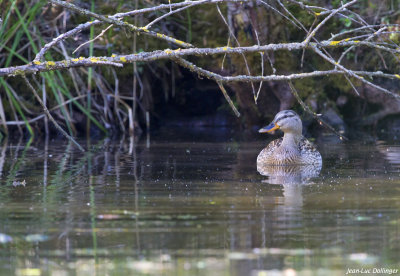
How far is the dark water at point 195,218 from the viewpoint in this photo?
4.42 m

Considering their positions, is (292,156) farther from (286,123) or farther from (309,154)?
(286,123)

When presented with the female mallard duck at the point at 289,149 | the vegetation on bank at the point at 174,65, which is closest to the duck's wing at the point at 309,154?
the female mallard duck at the point at 289,149

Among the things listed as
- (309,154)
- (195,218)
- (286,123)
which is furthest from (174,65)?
(195,218)

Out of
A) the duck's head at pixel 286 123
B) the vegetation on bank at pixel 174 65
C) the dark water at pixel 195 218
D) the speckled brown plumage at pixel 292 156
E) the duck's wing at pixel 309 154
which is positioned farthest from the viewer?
the vegetation on bank at pixel 174 65

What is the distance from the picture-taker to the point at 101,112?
14539 millimetres

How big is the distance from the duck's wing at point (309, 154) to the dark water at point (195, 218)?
188mm

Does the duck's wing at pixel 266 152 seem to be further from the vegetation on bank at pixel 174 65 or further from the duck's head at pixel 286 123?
the vegetation on bank at pixel 174 65

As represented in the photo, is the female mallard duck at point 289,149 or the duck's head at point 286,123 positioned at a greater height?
the duck's head at point 286,123

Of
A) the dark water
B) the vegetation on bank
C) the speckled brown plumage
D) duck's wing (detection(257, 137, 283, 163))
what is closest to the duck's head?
duck's wing (detection(257, 137, 283, 163))

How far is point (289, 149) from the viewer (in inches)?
402

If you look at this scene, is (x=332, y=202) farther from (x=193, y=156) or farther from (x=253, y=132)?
(x=253, y=132)

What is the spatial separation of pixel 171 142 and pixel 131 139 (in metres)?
1.02

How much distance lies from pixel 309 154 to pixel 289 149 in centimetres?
52

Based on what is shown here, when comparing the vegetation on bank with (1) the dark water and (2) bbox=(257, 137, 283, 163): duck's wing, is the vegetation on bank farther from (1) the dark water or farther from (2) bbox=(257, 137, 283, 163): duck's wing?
(1) the dark water
